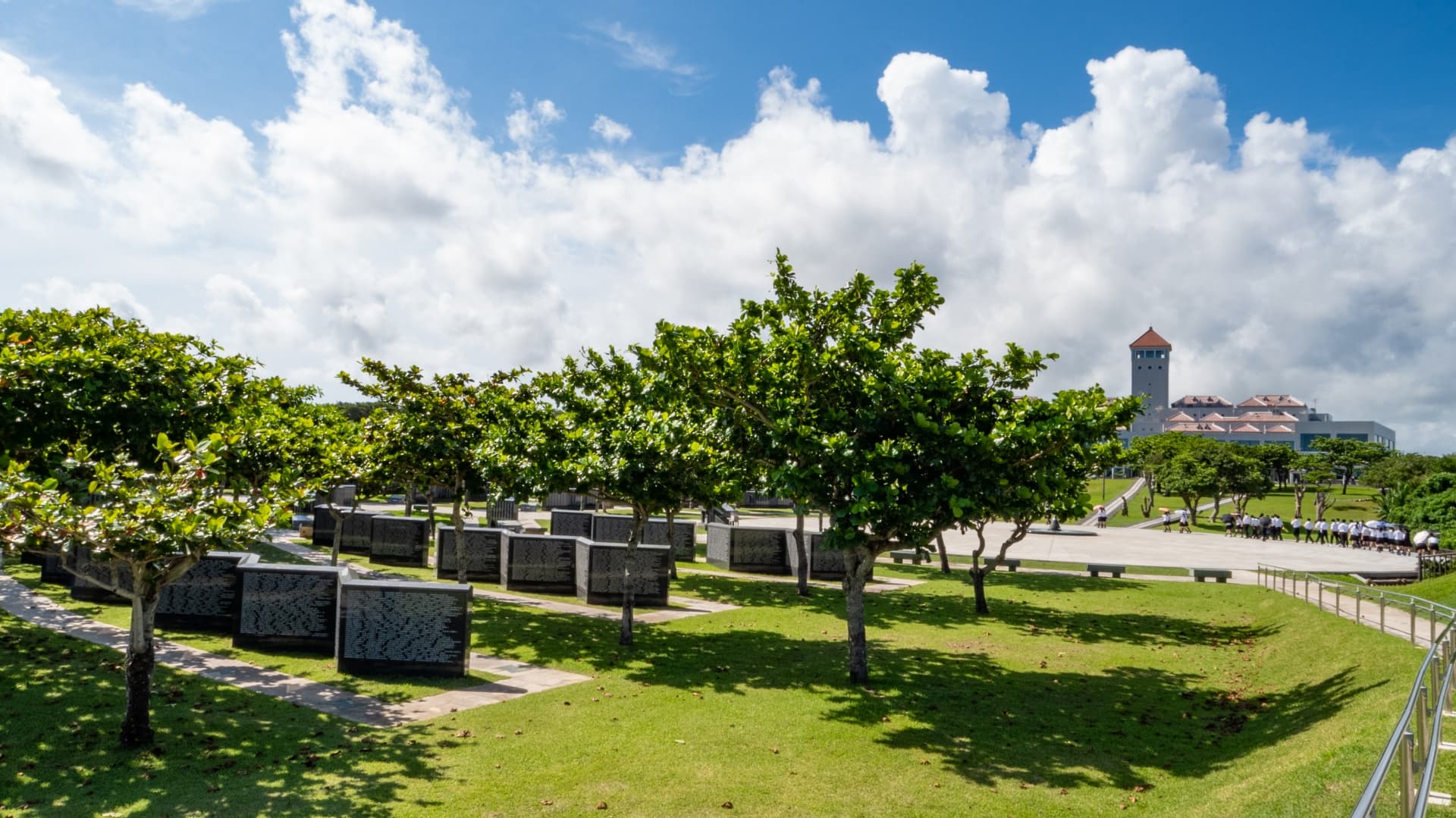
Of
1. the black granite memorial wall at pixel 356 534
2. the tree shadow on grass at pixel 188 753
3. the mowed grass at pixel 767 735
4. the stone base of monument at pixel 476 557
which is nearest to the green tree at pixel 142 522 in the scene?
the tree shadow on grass at pixel 188 753

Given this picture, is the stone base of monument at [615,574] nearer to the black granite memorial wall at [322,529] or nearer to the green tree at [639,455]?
the green tree at [639,455]

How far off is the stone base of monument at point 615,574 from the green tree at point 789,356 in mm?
8238

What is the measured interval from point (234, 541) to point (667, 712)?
713cm

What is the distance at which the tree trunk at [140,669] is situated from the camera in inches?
448

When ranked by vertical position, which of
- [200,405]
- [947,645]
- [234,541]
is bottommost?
[947,645]

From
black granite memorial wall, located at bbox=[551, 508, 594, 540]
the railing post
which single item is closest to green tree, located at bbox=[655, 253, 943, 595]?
the railing post

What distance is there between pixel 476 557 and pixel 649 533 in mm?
9256

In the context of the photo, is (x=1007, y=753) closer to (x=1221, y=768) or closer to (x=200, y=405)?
(x=1221, y=768)

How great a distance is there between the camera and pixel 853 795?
10727 mm

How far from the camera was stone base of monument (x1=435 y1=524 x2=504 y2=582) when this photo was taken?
1101 inches

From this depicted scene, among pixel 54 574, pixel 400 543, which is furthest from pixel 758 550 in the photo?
pixel 54 574

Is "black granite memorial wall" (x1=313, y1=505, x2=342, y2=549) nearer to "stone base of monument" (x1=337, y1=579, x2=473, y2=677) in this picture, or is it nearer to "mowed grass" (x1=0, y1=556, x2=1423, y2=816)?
"mowed grass" (x1=0, y1=556, x2=1423, y2=816)

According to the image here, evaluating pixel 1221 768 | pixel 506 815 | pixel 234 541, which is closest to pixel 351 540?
pixel 234 541

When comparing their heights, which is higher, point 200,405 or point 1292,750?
point 200,405
